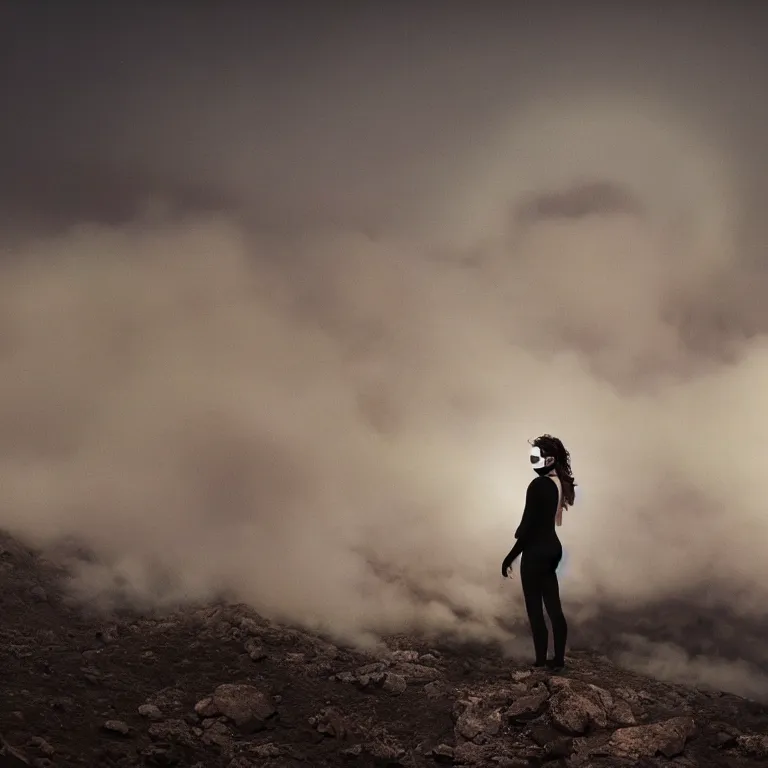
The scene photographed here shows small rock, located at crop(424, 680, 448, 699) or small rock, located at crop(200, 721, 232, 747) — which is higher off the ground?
small rock, located at crop(424, 680, 448, 699)

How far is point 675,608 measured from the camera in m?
9.72

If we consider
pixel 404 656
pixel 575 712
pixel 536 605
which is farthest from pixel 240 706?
pixel 536 605

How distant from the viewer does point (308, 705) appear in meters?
6.76

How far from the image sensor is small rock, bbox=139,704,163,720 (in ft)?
20.6

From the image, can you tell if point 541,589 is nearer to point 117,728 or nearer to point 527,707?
point 527,707

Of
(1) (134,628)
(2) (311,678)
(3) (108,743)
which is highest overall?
(1) (134,628)

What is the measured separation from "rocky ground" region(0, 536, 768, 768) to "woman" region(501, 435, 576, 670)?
38 centimetres

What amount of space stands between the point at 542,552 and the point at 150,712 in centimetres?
382

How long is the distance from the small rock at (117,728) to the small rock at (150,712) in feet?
0.89

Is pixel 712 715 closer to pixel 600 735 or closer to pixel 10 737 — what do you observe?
pixel 600 735

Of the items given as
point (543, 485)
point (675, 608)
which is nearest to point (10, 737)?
point (543, 485)

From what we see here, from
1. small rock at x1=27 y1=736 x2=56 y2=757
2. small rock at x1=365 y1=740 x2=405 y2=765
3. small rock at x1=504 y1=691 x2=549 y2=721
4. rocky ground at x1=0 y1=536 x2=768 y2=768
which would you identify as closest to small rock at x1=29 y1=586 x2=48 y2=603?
rocky ground at x1=0 y1=536 x2=768 y2=768

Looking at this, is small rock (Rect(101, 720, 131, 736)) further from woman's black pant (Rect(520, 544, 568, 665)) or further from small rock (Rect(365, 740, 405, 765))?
woman's black pant (Rect(520, 544, 568, 665))

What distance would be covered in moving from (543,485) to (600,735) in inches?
89.9
